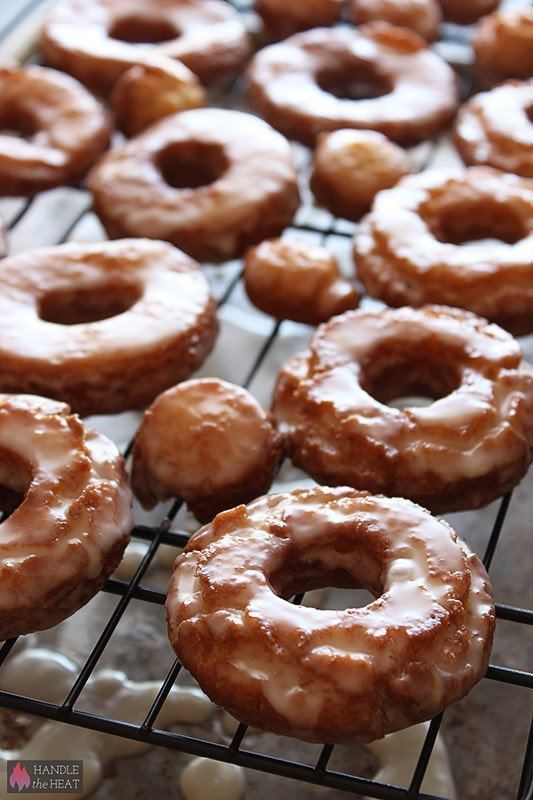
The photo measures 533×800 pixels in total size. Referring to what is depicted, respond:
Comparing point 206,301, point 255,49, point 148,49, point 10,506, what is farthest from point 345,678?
point 255,49

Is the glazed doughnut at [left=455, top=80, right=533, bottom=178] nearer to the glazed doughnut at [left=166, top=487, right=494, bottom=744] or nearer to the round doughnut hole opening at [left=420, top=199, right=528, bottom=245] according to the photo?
the round doughnut hole opening at [left=420, top=199, right=528, bottom=245]

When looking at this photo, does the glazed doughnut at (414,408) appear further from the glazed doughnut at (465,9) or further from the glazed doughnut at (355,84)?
the glazed doughnut at (465,9)

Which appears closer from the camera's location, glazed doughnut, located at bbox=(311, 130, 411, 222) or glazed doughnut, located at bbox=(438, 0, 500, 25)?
glazed doughnut, located at bbox=(311, 130, 411, 222)

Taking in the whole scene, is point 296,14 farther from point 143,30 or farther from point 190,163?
point 190,163

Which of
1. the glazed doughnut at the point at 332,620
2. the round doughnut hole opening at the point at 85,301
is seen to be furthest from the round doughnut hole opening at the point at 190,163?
the glazed doughnut at the point at 332,620

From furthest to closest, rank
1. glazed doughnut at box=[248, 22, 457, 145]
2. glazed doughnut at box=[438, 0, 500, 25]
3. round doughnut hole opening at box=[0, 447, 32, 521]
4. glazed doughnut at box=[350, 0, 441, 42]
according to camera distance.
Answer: glazed doughnut at box=[438, 0, 500, 25] → glazed doughnut at box=[350, 0, 441, 42] → glazed doughnut at box=[248, 22, 457, 145] → round doughnut hole opening at box=[0, 447, 32, 521]

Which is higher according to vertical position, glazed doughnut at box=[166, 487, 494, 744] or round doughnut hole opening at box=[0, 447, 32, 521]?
glazed doughnut at box=[166, 487, 494, 744]

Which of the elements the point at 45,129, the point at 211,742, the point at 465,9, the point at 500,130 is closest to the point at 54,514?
the point at 211,742

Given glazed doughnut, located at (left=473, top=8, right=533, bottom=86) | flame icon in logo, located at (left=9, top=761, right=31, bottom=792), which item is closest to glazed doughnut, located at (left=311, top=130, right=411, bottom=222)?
glazed doughnut, located at (left=473, top=8, right=533, bottom=86)
